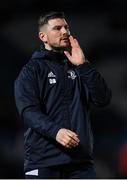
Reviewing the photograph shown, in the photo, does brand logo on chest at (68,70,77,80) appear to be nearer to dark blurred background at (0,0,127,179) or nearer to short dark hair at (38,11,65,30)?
short dark hair at (38,11,65,30)

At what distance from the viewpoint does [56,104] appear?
3.79 meters

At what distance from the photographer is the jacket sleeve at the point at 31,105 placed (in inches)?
143

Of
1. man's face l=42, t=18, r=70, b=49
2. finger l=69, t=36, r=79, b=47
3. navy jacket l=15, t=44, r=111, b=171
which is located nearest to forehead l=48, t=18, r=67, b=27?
man's face l=42, t=18, r=70, b=49

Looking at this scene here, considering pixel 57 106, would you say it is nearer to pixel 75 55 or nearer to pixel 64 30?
pixel 75 55

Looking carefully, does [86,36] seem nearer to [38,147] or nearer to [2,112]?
[2,112]

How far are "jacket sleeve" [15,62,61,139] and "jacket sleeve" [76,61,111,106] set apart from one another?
12.4 inches

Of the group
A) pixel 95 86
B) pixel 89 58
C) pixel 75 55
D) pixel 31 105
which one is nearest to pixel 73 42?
pixel 75 55

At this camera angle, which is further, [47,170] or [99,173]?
[99,173]

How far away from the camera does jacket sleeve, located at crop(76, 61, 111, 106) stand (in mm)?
3777

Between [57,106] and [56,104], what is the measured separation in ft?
0.05

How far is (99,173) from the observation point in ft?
25.7

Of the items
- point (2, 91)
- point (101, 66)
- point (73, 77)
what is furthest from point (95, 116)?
point (73, 77)

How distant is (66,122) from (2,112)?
15.6 ft

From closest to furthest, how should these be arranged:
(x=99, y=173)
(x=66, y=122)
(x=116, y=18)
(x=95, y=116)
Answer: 1. (x=66, y=122)
2. (x=99, y=173)
3. (x=95, y=116)
4. (x=116, y=18)
